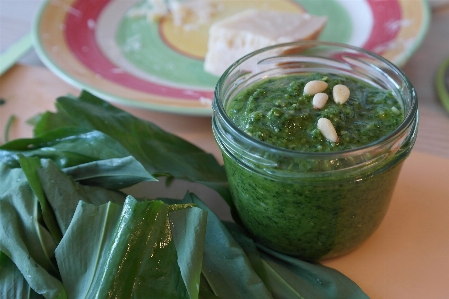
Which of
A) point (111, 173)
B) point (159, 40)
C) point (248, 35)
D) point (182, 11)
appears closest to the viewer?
point (111, 173)

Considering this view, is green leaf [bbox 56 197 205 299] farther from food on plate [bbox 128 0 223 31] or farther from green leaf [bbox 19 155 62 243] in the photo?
food on plate [bbox 128 0 223 31]

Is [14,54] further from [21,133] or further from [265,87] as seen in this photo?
[265,87]

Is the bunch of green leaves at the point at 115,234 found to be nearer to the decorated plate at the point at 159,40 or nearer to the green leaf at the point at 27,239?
the green leaf at the point at 27,239

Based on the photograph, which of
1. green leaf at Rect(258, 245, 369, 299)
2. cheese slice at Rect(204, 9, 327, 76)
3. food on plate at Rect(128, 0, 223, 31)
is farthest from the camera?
food on plate at Rect(128, 0, 223, 31)

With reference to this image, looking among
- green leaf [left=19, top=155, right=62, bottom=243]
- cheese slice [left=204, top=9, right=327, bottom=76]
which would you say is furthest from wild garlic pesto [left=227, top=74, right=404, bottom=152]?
cheese slice [left=204, top=9, right=327, bottom=76]

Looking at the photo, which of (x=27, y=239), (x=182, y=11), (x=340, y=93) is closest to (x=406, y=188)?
(x=340, y=93)

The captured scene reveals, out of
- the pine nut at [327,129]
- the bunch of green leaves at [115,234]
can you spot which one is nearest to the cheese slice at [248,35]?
the bunch of green leaves at [115,234]

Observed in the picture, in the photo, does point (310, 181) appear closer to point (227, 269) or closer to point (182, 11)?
point (227, 269)
